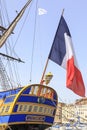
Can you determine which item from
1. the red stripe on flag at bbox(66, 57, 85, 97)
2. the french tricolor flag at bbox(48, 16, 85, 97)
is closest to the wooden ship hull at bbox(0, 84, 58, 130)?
the french tricolor flag at bbox(48, 16, 85, 97)

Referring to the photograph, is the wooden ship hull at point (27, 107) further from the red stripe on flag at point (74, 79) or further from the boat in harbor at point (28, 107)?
the red stripe on flag at point (74, 79)

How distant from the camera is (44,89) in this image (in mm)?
16906

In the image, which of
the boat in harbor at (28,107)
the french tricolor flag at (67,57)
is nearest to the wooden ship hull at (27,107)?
the boat in harbor at (28,107)

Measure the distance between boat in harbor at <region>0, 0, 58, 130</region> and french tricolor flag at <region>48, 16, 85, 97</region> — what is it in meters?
1.30

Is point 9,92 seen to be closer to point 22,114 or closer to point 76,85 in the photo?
point 22,114

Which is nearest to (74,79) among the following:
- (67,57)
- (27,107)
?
(67,57)

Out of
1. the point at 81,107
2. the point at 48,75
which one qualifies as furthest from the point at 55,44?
the point at 81,107

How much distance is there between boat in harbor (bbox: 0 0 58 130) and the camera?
15766 mm

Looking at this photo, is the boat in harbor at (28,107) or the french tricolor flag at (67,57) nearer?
the french tricolor flag at (67,57)

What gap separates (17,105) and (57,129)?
3627 centimetres

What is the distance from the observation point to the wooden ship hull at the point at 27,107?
1576 centimetres

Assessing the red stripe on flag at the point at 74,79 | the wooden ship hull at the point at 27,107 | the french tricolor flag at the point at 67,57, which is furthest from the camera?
the wooden ship hull at the point at 27,107

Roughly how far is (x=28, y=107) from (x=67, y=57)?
3.34 meters

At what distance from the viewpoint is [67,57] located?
1504 centimetres
